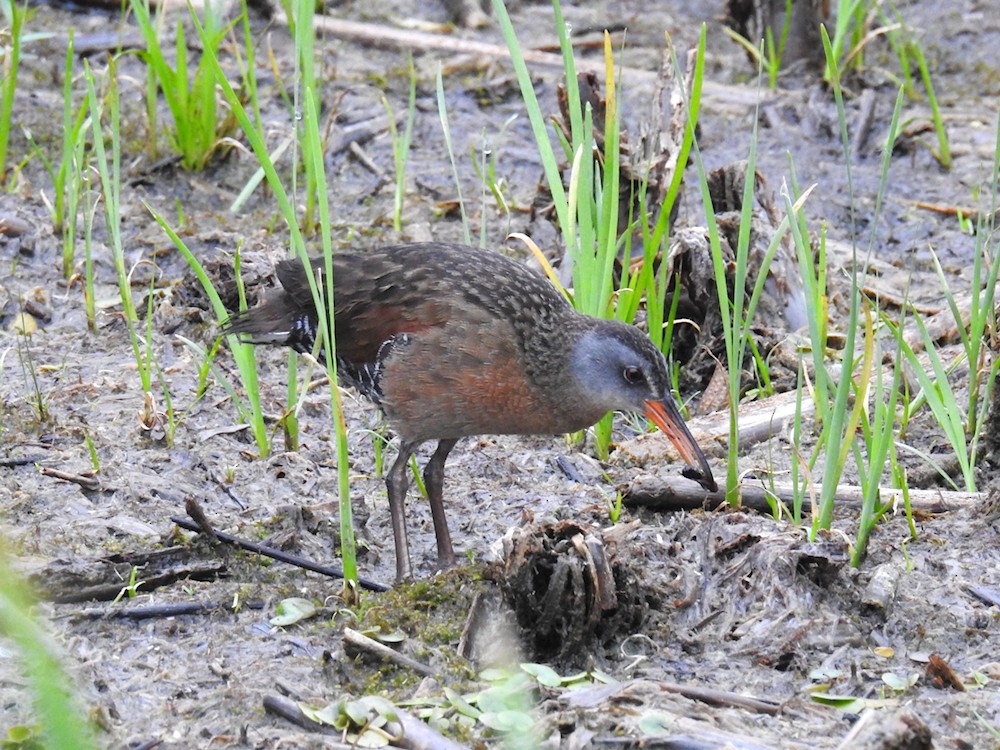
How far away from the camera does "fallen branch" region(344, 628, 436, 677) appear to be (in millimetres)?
3189

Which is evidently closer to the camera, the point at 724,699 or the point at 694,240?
the point at 724,699

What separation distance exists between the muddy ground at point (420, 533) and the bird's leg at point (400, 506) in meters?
0.20

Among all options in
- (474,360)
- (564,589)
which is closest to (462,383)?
(474,360)

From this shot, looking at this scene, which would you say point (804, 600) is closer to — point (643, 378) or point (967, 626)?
point (967, 626)

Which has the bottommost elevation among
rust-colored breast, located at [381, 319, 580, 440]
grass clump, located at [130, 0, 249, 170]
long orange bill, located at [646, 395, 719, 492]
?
long orange bill, located at [646, 395, 719, 492]

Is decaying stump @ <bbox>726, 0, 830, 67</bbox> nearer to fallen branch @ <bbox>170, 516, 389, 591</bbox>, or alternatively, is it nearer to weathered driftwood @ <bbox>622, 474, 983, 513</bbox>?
weathered driftwood @ <bbox>622, 474, 983, 513</bbox>

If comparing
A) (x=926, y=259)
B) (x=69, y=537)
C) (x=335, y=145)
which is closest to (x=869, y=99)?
(x=926, y=259)

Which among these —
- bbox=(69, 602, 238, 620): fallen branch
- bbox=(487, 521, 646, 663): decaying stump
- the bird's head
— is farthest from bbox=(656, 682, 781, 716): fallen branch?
bbox=(69, 602, 238, 620): fallen branch

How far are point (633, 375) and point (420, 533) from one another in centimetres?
91

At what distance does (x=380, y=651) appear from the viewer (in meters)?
3.19

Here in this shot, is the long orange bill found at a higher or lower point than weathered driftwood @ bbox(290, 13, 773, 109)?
lower

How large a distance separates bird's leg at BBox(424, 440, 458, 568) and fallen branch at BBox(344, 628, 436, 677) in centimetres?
86

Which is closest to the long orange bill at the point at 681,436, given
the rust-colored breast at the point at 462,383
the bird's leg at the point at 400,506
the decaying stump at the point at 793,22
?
the rust-colored breast at the point at 462,383

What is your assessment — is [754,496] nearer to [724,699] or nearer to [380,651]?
[724,699]
